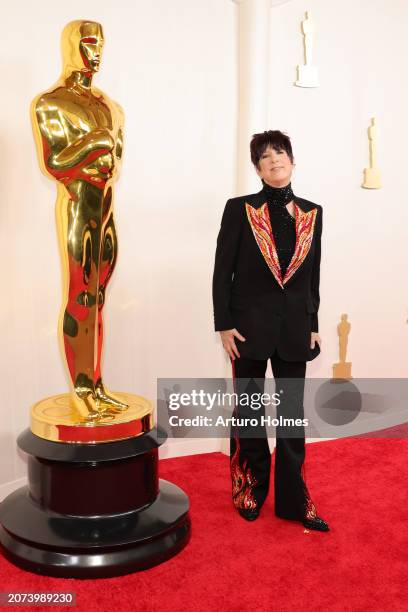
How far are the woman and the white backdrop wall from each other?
759 mm

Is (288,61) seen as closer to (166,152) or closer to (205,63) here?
→ (205,63)

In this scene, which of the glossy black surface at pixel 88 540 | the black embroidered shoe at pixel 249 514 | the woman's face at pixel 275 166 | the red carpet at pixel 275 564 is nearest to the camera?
the red carpet at pixel 275 564

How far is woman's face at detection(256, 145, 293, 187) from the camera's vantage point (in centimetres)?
238

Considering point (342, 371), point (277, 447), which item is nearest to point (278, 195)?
point (277, 447)

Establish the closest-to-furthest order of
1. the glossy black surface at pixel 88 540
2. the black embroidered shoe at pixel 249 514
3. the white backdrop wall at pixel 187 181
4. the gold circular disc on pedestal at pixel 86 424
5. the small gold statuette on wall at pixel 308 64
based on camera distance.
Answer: the glossy black surface at pixel 88 540
the gold circular disc on pedestal at pixel 86 424
the black embroidered shoe at pixel 249 514
the white backdrop wall at pixel 187 181
the small gold statuette on wall at pixel 308 64

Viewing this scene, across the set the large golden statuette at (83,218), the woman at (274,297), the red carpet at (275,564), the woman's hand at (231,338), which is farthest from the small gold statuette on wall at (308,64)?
the red carpet at (275,564)

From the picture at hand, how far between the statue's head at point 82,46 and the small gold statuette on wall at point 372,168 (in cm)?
194

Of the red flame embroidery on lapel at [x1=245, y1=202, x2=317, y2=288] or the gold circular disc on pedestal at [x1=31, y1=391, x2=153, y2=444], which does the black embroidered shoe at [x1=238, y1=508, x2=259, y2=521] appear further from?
the red flame embroidery on lapel at [x1=245, y1=202, x2=317, y2=288]

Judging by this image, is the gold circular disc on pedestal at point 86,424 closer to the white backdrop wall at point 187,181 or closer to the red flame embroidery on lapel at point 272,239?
the white backdrop wall at point 187,181

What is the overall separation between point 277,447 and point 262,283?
0.65 m

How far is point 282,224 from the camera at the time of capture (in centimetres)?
244

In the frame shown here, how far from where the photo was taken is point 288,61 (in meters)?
3.36

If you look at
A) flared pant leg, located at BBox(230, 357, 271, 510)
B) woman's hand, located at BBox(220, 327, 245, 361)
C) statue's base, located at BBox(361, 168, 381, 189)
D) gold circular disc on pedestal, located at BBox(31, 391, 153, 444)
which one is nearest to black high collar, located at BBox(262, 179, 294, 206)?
woman's hand, located at BBox(220, 327, 245, 361)

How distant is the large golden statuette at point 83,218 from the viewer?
209 centimetres
